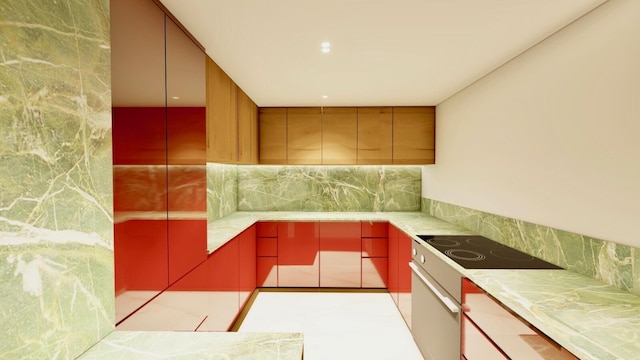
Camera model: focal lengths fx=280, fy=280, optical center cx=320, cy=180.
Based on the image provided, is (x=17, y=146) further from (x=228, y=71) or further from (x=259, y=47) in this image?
(x=228, y=71)

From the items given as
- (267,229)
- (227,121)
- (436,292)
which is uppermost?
(227,121)

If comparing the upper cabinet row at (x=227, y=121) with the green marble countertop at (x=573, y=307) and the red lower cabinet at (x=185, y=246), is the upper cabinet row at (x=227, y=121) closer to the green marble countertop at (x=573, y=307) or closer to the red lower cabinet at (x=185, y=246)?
the red lower cabinet at (x=185, y=246)

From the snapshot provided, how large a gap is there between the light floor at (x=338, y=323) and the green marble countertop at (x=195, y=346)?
1540 millimetres

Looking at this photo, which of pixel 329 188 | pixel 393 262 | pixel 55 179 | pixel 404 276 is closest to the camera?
pixel 55 179

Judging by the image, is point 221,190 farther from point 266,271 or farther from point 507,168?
point 507,168

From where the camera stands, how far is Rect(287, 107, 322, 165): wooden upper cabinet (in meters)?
3.52

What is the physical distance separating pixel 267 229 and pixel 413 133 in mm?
2160

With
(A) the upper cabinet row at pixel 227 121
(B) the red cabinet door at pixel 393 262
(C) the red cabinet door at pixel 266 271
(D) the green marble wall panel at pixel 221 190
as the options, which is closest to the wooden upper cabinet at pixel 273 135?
(A) the upper cabinet row at pixel 227 121

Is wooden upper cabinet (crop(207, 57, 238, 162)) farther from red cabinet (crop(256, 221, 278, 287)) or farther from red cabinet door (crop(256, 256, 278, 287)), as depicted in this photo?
red cabinet door (crop(256, 256, 278, 287))

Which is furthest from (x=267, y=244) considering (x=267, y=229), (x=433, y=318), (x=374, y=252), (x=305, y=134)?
(x=433, y=318)

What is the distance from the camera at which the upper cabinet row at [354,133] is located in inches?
138

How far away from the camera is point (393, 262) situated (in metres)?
3.10

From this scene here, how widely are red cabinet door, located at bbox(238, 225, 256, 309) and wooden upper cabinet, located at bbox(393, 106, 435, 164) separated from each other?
78.1 inches

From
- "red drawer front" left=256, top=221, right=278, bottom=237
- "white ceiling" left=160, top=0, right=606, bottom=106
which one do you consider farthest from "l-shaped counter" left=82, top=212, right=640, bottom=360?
"red drawer front" left=256, top=221, right=278, bottom=237
